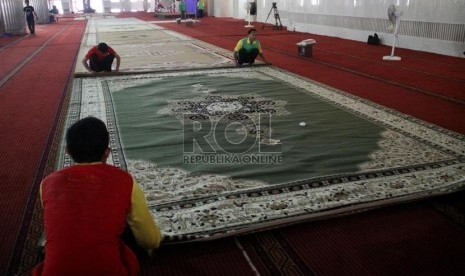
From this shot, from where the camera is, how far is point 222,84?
4.36 metres

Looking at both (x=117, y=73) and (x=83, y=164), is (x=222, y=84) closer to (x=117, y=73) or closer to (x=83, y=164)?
(x=117, y=73)

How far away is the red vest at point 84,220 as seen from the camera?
3.74 ft

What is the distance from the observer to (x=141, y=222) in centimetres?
134

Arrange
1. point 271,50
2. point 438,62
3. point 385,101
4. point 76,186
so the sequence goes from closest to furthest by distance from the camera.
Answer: point 76,186
point 385,101
point 438,62
point 271,50

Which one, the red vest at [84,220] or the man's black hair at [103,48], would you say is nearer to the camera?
the red vest at [84,220]

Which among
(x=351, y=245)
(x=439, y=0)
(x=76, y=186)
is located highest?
(x=439, y=0)

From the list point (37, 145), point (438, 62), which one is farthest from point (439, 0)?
point (37, 145)

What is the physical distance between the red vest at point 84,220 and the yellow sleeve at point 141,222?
0.05 m

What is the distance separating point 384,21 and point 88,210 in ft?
26.7

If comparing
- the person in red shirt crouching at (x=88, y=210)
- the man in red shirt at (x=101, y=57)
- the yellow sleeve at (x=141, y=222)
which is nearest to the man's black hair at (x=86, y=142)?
the person in red shirt crouching at (x=88, y=210)

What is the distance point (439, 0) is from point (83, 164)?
705cm

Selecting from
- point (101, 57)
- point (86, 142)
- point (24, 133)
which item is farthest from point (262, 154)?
point (101, 57)

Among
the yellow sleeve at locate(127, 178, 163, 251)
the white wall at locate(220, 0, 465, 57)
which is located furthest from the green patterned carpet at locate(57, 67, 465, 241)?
the white wall at locate(220, 0, 465, 57)

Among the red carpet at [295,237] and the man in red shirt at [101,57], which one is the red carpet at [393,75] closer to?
the red carpet at [295,237]
